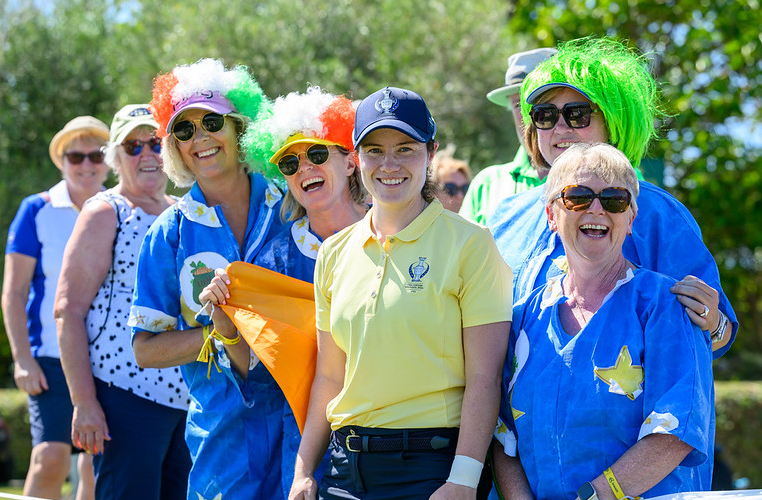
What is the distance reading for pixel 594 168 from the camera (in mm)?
2584

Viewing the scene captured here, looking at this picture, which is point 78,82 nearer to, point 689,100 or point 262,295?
point 689,100

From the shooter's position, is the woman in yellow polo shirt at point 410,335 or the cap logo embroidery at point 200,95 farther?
the cap logo embroidery at point 200,95

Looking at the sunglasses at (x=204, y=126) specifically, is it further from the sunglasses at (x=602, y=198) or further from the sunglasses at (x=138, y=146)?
the sunglasses at (x=602, y=198)

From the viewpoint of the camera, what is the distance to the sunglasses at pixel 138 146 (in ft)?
14.2

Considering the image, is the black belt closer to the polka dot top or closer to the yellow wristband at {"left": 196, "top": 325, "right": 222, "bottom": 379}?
the yellow wristband at {"left": 196, "top": 325, "right": 222, "bottom": 379}

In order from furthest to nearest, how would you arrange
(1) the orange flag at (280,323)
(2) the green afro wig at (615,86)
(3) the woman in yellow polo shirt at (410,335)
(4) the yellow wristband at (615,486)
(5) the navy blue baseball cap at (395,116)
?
(1) the orange flag at (280,323)
(2) the green afro wig at (615,86)
(5) the navy blue baseball cap at (395,116)
(3) the woman in yellow polo shirt at (410,335)
(4) the yellow wristband at (615,486)

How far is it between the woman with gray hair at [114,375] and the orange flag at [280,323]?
110cm

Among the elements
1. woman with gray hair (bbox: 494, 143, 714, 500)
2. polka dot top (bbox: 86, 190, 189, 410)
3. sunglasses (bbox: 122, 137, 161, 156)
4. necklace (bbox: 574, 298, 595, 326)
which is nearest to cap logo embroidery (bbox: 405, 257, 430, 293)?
woman with gray hair (bbox: 494, 143, 714, 500)

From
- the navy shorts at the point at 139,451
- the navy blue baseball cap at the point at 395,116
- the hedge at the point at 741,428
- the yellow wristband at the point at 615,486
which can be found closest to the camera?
the yellow wristband at the point at 615,486

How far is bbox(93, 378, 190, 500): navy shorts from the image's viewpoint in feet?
12.8

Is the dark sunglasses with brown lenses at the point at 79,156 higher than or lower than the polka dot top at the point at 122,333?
higher

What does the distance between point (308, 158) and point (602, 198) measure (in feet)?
3.93

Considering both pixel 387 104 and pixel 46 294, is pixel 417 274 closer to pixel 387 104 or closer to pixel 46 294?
pixel 387 104

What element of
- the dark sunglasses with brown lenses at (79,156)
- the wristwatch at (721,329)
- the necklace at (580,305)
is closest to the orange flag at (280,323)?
the necklace at (580,305)
